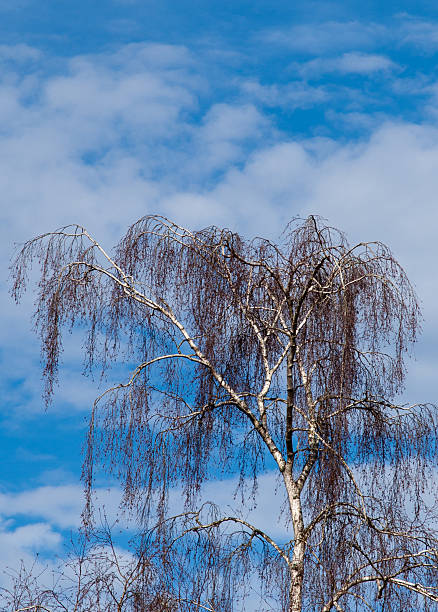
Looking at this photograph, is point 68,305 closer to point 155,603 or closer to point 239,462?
point 239,462

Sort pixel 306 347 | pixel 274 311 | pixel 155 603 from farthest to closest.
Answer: pixel 274 311 → pixel 306 347 → pixel 155 603

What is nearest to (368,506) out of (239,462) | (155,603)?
(239,462)

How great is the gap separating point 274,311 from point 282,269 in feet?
1.84

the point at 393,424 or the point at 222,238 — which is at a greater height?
the point at 222,238

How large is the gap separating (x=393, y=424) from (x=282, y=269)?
6.52ft

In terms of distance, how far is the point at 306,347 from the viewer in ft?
31.8

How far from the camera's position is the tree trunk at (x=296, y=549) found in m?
9.05

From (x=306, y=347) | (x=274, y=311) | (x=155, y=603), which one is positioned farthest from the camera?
(x=274, y=311)

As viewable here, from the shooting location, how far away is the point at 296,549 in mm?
9242

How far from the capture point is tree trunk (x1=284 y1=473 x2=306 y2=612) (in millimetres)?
9047

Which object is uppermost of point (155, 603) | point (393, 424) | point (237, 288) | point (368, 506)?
point (237, 288)

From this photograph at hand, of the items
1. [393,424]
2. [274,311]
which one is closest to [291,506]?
[393,424]

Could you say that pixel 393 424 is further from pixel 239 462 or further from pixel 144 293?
pixel 144 293

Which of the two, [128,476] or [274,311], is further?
[274,311]
